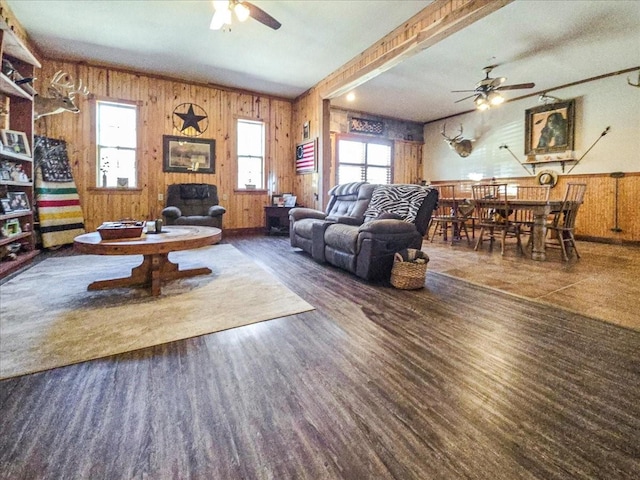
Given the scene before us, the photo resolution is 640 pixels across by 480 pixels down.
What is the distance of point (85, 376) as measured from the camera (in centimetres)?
140

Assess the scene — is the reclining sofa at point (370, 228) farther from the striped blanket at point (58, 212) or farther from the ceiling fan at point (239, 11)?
the striped blanket at point (58, 212)

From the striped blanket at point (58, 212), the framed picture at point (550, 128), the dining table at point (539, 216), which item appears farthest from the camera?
the framed picture at point (550, 128)

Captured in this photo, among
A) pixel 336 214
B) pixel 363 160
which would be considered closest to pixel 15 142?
A: pixel 336 214

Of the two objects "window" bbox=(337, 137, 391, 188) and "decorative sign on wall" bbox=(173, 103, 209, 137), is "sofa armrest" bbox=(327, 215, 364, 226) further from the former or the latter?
"window" bbox=(337, 137, 391, 188)

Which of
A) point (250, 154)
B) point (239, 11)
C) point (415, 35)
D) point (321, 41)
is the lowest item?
point (250, 154)

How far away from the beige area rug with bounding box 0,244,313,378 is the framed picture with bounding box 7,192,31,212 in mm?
873

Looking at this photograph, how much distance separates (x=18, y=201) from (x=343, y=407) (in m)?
4.54

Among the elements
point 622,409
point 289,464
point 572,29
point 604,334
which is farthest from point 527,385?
point 572,29

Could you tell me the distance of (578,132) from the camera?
598 centimetres

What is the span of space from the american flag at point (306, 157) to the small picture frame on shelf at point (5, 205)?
4.38 meters

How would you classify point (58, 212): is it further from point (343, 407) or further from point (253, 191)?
point (343, 407)

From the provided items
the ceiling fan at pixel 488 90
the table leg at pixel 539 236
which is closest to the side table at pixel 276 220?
the ceiling fan at pixel 488 90

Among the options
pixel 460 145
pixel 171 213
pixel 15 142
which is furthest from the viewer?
pixel 460 145

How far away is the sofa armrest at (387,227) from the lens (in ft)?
9.54
